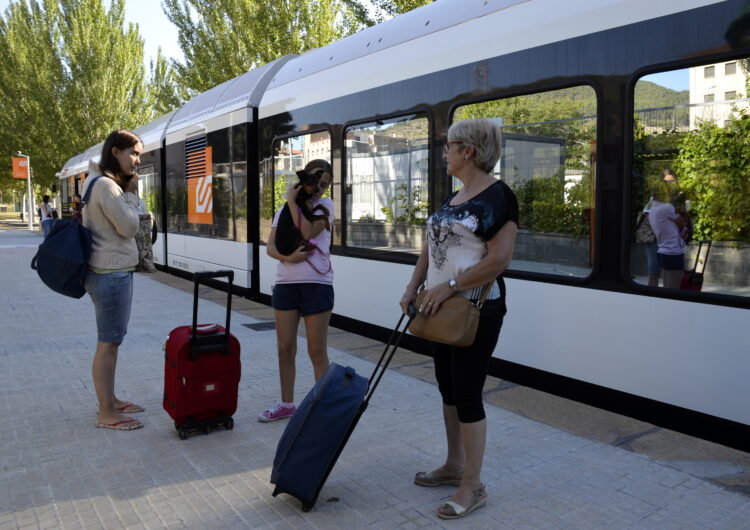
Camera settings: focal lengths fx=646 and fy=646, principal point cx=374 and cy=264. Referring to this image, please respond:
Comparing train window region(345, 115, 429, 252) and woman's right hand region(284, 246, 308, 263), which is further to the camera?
train window region(345, 115, 429, 252)

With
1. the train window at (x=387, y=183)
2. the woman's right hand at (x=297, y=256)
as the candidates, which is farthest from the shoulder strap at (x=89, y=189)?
the train window at (x=387, y=183)

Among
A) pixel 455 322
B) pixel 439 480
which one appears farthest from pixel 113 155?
pixel 439 480

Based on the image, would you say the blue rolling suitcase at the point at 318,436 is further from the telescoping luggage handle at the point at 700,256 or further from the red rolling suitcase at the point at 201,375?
the telescoping luggage handle at the point at 700,256

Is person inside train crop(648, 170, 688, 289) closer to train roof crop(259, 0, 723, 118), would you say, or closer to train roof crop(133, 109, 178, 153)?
train roof crop(259, 0, 723, 118)

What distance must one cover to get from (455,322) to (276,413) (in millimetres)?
1896

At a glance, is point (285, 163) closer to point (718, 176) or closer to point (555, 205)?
point (555, 205)

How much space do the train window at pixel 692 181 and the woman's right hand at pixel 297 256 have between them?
1987 mm

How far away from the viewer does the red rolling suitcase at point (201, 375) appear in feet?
12.2

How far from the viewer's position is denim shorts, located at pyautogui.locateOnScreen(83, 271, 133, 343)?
12.6 feet

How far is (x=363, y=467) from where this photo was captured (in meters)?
3.44

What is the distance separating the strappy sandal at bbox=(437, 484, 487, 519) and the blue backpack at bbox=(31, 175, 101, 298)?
242 cm

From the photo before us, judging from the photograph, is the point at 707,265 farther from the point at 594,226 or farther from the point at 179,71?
the point at 179,71

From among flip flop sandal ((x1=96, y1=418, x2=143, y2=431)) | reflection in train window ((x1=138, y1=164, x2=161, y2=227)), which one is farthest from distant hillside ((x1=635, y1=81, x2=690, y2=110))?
reflection in train window ((x1=138, y1=164, x2=161, y2=227))

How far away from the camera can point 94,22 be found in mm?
32969
